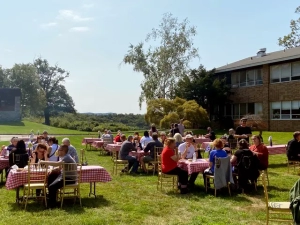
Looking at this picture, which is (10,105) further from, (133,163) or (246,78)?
(133,163)

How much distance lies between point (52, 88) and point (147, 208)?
72.9 m

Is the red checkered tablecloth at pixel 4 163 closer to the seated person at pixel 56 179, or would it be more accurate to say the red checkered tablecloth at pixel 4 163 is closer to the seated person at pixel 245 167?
the seated person at pixel 56 179

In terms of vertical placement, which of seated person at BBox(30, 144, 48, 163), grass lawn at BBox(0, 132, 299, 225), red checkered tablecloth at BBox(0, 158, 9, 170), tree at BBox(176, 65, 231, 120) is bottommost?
grass lawn at BBox(0, 132, 299, 225)

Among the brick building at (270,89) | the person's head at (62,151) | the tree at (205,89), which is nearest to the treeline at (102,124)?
the tree at (205,89)

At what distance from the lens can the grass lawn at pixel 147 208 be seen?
6789 mm

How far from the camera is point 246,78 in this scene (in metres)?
33.9

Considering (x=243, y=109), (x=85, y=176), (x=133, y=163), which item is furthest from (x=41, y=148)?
(x=243, y=109)

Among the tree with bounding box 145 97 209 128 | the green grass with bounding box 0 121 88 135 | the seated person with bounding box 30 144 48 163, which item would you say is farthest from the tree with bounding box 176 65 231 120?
the seated person with bounding box 30 144 48 163

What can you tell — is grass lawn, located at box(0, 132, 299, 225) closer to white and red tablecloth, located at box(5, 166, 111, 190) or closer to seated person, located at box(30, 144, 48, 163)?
white and red tablecloth, located at box(5, 166, 111, 190)

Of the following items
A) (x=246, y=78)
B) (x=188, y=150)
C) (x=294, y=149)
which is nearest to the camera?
(x=188, y=150)

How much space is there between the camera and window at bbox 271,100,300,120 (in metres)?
28.7

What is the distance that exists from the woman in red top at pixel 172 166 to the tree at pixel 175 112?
20.4 metres

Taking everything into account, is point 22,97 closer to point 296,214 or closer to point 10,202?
point 10,202

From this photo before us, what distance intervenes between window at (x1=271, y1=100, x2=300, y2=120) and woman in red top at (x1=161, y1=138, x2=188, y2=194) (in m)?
22.1
